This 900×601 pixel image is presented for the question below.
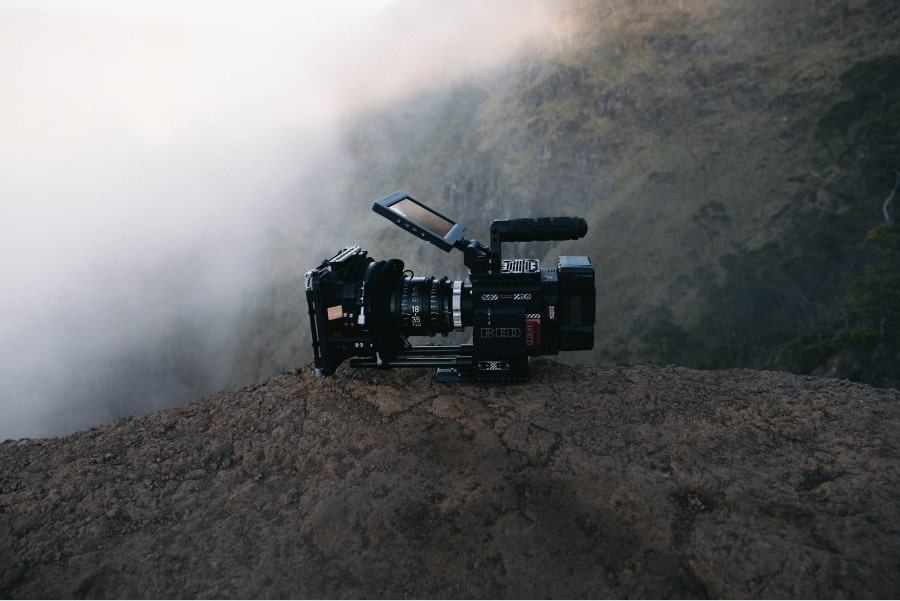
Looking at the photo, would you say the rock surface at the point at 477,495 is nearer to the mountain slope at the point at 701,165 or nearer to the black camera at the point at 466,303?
the black camera at the point at 466,303

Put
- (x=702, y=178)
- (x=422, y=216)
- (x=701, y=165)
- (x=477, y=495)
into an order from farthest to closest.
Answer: (x=701, y=165), (x=702, y=178), (x=422, y=216), (x=477, y=495)

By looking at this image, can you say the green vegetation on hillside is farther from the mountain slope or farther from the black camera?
the black camera

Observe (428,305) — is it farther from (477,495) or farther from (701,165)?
(701,165)

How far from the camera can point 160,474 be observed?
5.77 meters

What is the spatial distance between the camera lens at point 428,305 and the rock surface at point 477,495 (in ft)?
2.48

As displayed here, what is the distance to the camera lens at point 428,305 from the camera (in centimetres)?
690

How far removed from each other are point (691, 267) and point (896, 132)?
17.6 m

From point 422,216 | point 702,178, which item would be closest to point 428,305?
point 422,216

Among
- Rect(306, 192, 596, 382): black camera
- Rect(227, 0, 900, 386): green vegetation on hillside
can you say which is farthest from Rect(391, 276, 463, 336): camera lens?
Rect(227, 0, 900, 386): green vegetation on hillside

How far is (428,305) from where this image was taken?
6902 mm

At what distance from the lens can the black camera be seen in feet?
21.9

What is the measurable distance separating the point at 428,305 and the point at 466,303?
0.45 meters

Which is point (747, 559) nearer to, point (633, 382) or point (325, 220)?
point (633, 382)

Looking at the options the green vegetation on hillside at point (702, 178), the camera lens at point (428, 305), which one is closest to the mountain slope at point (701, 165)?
the green vegetation on hillside at point (702, 178)
